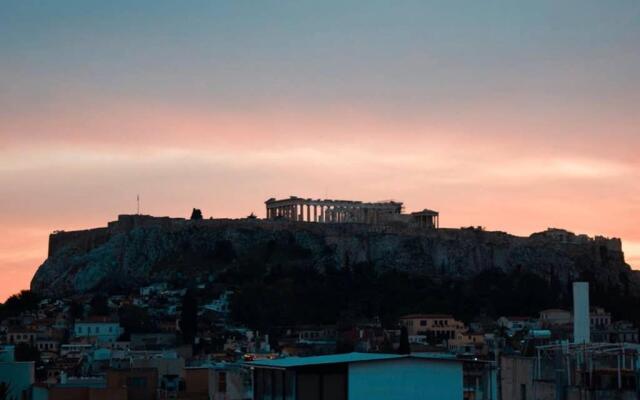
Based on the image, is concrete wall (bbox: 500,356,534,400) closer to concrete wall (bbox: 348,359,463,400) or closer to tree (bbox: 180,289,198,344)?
concrete wall (bbox: 348,359,463,400)

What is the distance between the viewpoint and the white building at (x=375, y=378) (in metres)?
22.8

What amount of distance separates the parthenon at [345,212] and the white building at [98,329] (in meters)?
41.4

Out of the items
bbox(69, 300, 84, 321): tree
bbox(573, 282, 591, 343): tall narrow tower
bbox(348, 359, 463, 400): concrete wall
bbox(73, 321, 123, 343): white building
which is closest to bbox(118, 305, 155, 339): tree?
bbox(73, 321, 123, 343): white building

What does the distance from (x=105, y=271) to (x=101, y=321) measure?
2837cm

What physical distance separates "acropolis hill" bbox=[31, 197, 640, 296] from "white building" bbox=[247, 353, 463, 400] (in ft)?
317

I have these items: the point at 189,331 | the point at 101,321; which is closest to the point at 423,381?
the point at 189,331

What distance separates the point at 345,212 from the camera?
14088 cm

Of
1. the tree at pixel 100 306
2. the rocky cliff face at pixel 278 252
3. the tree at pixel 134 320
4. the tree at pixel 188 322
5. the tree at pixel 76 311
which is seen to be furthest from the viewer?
the rocky cliff face at pixel 278 252

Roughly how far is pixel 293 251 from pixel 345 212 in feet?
54.6

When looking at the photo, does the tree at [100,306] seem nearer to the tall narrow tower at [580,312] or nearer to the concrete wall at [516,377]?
the concrete wall at [516,377]

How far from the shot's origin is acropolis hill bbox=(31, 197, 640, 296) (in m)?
124

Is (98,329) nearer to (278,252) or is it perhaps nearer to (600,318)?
(600,318)

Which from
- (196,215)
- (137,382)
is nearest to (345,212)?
(196,215)

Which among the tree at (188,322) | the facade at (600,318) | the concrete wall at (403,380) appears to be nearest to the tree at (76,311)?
the tree at (188,322)
